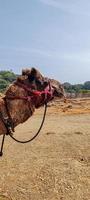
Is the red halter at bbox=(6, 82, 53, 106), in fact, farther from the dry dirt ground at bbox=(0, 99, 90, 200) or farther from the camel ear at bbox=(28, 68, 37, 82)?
the dry dirt ground at bbox=(0, 99, 90, 200)

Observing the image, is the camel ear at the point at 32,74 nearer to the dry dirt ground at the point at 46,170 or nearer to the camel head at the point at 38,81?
the camel head at the point at 38,81

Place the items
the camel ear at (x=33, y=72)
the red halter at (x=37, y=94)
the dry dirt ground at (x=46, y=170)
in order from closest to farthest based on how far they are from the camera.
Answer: the camel ear at (x=33, y=72)
the red halter at (x=37, y=94)
the dry dirt ground at (x=46, y=170)

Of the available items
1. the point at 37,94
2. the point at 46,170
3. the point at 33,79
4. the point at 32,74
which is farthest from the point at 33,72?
the point at 46,170

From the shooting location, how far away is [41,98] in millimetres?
7246

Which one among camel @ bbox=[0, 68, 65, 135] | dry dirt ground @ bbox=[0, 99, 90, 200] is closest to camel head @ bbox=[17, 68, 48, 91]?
camel @ bbox=[0, 68, 65, 135]

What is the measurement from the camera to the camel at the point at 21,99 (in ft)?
23.0

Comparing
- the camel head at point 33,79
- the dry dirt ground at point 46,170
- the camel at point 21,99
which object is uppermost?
the camel head at point 33,79

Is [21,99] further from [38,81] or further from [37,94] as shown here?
[38,81]

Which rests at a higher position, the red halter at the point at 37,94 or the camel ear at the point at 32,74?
the camel ear at the point at 32,74

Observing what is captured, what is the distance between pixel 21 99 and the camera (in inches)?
278

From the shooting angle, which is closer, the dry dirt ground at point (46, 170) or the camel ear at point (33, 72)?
the camel ear at point (33, 72)

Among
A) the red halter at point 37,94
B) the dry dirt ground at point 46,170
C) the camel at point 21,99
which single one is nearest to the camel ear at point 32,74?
the camel at point 21,99

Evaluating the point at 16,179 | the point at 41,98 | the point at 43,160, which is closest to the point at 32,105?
the point at 41,98

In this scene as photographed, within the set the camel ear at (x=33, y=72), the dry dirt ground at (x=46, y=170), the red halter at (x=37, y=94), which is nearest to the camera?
the camel ear at (x=33, y=72)
